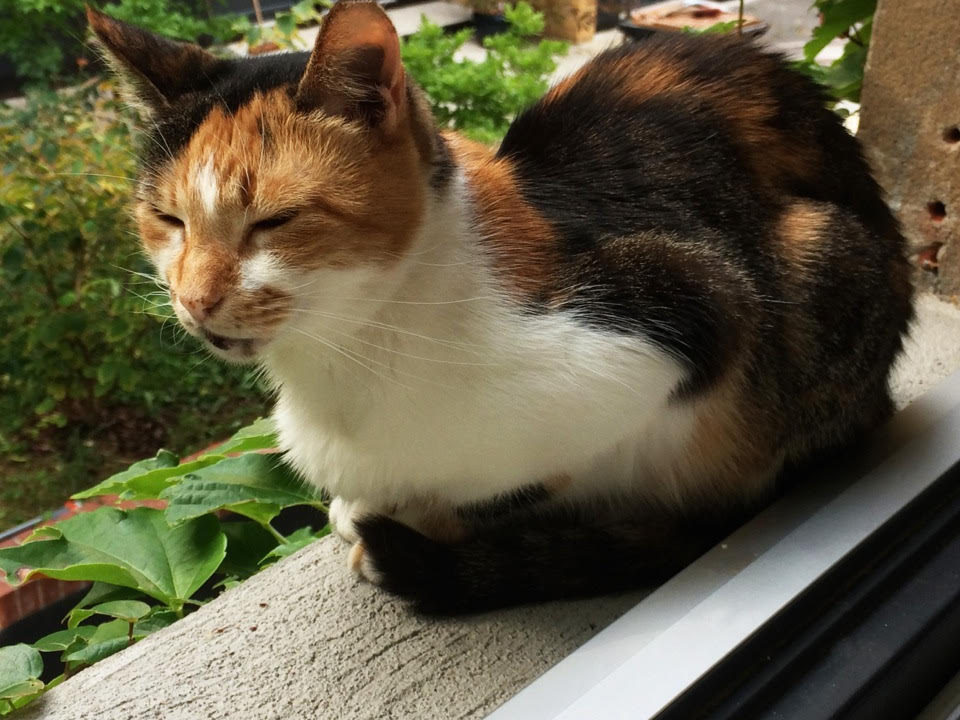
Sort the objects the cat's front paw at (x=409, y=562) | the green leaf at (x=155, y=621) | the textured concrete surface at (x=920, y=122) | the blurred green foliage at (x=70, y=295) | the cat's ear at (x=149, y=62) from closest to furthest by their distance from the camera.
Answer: the cat's ear at (x=149, y=62) → the cat's front paw at (x=409, y=562) → the green leaf at (x=155, y=621) → the textured concrete surface at (x=920, y=122) → the blurred green foliage at (x=70, y=295)

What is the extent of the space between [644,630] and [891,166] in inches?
40.3

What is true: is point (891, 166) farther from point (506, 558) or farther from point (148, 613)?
point (148, 613)

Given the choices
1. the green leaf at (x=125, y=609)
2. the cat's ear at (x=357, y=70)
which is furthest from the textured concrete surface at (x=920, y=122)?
the green leaf at (x=125, y=609)

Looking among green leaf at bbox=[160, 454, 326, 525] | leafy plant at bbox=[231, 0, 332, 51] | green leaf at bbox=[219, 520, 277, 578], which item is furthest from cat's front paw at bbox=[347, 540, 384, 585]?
leafy plant at bbox=[231, 0, 332, 51]

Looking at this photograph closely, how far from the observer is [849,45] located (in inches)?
65.5

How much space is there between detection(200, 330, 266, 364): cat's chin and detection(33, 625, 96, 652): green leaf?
0.49 m

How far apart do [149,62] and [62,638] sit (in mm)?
723

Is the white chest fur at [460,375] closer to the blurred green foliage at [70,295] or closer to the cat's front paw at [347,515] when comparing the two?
the cat's front paw at [347,515]

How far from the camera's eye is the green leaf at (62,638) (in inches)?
41.0

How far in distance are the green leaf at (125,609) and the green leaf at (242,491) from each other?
0.38 feet

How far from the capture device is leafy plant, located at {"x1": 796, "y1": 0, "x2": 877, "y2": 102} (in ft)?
5.15

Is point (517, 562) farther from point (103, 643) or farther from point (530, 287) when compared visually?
point (103, 643)

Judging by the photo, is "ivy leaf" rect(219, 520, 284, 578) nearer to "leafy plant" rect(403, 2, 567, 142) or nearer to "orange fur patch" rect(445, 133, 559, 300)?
"orange fur patch" rect(445, 133, 559, 300)

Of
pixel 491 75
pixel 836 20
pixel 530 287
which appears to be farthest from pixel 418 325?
pixel 836 20
